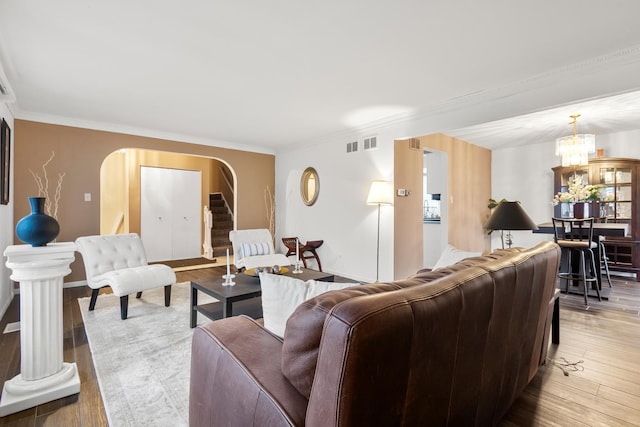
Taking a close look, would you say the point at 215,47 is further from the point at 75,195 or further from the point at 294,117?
the point at 75,195

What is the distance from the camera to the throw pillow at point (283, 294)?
1256 mm

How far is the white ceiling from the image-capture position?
6.73ft

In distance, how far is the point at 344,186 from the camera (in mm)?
5148

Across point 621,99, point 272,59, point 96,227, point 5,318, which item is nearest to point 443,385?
point 272,59

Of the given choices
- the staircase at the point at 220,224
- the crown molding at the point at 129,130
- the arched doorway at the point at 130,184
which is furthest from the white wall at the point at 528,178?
the staircase at the point at 220,224

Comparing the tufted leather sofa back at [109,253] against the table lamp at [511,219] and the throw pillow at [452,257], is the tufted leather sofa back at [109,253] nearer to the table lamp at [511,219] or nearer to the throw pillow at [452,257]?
the throw pillow at [452,257]

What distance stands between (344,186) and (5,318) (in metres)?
4.33

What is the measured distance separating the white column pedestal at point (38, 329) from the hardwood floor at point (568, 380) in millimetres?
76

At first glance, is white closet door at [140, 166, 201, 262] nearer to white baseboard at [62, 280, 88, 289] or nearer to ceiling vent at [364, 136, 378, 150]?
white baseboard at [62, 280, 88, 289]

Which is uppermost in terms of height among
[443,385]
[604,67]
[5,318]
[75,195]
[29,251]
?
[604,67]

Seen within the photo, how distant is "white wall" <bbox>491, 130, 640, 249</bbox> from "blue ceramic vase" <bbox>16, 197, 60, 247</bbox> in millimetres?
6999

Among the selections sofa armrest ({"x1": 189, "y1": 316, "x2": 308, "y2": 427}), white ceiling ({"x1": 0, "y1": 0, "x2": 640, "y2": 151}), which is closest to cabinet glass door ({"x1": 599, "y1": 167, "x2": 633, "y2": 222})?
white ceiling ({"x1": 0, "y1": 0, "x2": 640, "y2": 151})

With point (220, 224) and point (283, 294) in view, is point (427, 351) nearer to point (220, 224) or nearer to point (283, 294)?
point (283, 294)

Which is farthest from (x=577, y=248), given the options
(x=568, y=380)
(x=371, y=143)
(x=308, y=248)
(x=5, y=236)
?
(x=5, y=236)
